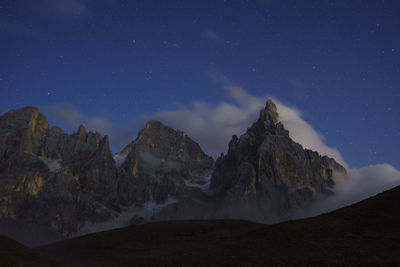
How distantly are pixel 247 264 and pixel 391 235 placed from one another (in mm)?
19603

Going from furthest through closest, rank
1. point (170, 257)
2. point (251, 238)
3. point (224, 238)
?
point (224, 238) → point (251, 238) → point (170, 257)

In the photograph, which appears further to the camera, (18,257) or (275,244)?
(275,244)

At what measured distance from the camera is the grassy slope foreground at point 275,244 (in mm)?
42188

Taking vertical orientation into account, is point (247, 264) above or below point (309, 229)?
below

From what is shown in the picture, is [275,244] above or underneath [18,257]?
above

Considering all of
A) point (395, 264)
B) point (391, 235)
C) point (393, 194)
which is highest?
point (393, 194)

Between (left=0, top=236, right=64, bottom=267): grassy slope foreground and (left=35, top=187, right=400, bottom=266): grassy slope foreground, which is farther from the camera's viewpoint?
(left=35, top=187, right=400, bottom=266): grassy slope foreground

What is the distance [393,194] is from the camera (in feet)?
198

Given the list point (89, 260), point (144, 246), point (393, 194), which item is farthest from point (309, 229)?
point (89, 260)

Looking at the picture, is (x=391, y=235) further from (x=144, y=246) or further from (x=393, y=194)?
(x=144, y=246)

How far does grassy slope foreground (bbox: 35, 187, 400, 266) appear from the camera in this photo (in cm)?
4219

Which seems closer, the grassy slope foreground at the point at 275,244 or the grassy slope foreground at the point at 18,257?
the grassy slope foreground at the point at 18,257

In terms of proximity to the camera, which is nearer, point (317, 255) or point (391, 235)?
point (317, 255)

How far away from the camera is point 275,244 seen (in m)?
51.9
